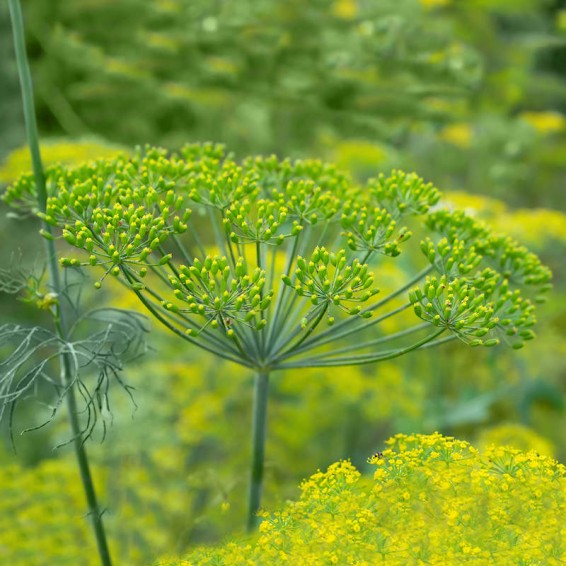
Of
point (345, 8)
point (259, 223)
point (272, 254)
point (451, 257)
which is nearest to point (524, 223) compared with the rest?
point (451, 257)

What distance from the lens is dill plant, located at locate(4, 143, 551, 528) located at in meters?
1.30

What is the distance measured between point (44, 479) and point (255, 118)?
3.07 meters

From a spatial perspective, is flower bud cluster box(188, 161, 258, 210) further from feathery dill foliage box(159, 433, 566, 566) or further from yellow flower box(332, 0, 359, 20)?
yellow flower box(332, 0, 359, 20)

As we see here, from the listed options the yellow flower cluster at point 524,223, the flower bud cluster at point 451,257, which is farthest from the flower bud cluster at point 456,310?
the yellow flower cluster at point 524,223

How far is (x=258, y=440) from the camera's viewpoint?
1600mm

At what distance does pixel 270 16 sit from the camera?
5254 millimetres

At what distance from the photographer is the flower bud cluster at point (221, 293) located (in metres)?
1.27

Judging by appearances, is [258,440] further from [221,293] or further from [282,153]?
[282,153]

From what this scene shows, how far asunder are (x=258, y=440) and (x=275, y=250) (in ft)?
1.29

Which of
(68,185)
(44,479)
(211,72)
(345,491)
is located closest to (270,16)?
(211,72)

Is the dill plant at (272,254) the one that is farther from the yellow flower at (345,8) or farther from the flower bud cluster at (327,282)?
the yellow flower at (345,8)

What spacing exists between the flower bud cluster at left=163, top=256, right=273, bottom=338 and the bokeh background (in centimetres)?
62

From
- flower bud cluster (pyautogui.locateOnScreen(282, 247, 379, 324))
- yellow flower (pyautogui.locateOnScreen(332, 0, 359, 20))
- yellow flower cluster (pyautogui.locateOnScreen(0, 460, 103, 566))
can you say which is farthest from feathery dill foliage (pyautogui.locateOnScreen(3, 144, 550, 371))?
yellow flower (pyautogui.locateOnScreen(332, 0, 359, 20))

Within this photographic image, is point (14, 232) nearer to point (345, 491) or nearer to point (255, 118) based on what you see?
point (255, 118)
